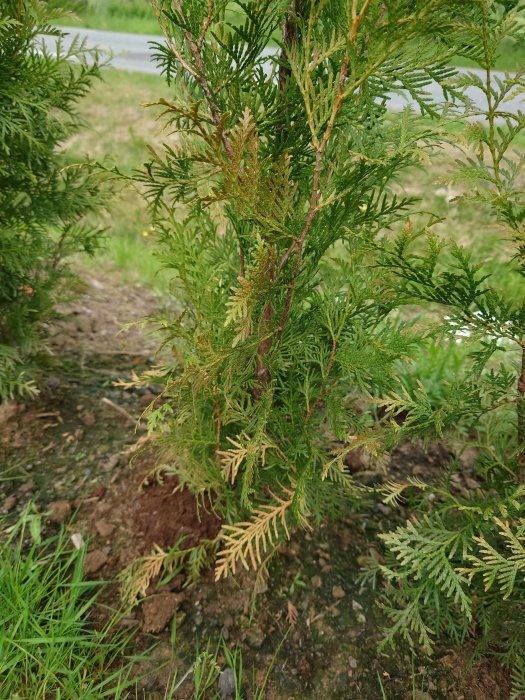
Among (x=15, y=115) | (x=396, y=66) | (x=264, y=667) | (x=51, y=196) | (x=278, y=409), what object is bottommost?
(x=264, y=667)

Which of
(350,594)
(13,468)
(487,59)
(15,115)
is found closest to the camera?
(487,59)

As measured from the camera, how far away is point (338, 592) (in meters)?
2.03

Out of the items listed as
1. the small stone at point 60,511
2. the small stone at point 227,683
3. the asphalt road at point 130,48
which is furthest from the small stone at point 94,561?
→ the asphalt road at point 130,48

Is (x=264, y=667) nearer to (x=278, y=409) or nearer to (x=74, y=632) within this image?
(x=74, y=632)

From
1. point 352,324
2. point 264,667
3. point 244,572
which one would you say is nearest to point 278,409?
point 352,324

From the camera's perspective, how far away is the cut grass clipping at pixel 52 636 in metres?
1.71

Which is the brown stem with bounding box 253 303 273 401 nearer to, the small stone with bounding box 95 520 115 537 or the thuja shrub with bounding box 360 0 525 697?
the thuja shrub with bounding box 360 0 525 697

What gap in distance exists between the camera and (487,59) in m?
1.23

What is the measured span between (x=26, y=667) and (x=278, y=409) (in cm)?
111

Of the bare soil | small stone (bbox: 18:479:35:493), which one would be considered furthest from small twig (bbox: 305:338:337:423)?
small stone (bbox: 18:479:35:493)

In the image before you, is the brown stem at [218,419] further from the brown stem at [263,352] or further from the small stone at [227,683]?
the small stone at [227,683]

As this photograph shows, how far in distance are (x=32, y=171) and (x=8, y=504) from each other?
4.65 feet

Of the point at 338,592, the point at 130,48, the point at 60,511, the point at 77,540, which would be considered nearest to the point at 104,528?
the point at 77,540

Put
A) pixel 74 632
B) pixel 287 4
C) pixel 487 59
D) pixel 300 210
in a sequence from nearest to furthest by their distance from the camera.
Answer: pixel 487 59 → pixel 287 4 → pixel 300 210 → pixel 74 632
